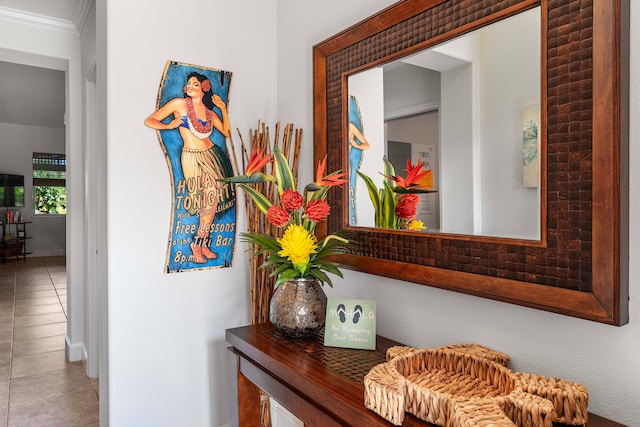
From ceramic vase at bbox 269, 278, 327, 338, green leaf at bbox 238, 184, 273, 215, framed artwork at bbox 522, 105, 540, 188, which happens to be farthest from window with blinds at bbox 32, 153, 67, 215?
framed artwork at bbox 522, 105, 540, 188

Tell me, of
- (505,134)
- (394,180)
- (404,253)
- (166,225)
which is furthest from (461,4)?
(166,225)

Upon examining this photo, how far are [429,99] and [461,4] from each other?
293mm

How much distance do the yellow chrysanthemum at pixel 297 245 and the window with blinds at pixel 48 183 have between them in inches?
374

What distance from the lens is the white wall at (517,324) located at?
0.97 meters

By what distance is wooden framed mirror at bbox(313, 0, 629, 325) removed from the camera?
0.96 m

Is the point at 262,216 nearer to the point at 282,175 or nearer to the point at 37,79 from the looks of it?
the point at 282,175

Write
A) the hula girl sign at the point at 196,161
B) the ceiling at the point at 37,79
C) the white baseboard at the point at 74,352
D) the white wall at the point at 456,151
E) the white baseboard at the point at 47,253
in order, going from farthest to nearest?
the white baseboard at the point at 47,253 < the white baseboard at the point at 74,352 < the ceiling at the point at 37,79 < the hula girl sign at the point at 196,161 < the white wall at the point at 456,151

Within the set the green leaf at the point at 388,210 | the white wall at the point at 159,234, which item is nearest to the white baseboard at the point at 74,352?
the white wall at the point at 159,234

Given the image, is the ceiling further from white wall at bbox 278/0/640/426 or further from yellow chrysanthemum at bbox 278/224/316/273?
yellow chrysanthemum at bbox 278/224/316/273

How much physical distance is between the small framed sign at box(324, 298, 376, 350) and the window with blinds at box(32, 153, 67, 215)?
9610 mm

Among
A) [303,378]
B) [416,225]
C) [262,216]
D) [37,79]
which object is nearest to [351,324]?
[303,378]

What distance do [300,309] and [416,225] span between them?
497 millimetres

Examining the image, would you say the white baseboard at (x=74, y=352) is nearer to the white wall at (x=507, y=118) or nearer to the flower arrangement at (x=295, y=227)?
the flower arrangement at (x=295, y=227)

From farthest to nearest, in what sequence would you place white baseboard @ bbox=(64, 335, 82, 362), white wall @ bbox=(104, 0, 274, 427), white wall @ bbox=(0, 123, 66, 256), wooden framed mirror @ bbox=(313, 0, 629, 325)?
white wall @ bbox=(0, 123, 66, 256)
white baseboard @ bbox=(64, 335, 82, 362)
white wall @ bbox=(104, 0, 274, 427)
wooden framed mirror @ bbox=(313, 0, 629, 325)
